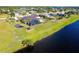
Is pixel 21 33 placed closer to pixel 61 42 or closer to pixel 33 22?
pixel 33 22

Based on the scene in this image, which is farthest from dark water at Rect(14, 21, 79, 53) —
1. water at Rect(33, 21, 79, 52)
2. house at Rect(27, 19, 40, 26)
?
house at Rect(27, 19, 40, 26)

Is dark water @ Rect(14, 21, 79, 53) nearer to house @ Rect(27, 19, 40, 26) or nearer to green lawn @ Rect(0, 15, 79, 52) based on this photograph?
green lawn @ Rect(0, 15, 79, 52)

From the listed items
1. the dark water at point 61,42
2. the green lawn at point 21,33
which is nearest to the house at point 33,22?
the green lawn at point 21,33

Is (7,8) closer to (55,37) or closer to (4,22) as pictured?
(4,22)

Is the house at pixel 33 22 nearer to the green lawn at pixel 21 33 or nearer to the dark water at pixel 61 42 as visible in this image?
the green lawn at pixel 21 33

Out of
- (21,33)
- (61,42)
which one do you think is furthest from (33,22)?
(61,42)
